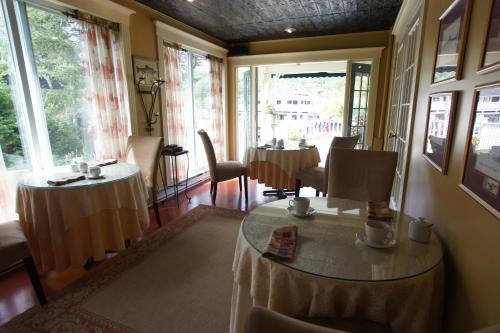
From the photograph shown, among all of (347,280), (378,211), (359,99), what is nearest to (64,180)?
(347,280)

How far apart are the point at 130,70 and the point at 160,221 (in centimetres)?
180

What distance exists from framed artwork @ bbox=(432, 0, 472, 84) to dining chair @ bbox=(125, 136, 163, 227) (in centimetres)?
234

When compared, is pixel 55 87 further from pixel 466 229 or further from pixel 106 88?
pixel 466 229

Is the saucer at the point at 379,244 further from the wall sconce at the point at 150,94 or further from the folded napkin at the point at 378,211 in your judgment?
the wall sconce at the point at 150,94

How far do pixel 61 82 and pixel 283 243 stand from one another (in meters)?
2.70

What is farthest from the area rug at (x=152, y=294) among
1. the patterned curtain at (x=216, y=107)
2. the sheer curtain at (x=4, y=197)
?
the patterned curtain at (x=216, y=107)

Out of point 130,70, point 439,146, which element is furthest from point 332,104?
point 439,146

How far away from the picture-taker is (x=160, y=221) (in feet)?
9.51

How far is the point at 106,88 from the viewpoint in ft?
9.25

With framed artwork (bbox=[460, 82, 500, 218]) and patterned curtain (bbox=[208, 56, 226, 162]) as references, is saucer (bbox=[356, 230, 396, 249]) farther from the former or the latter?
patterned curtain (bbox=[208, 56, 226, 162])

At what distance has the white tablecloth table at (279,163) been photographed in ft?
11.0

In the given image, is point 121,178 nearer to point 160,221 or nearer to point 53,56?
point 160,221

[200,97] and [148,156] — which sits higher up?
[200,97]

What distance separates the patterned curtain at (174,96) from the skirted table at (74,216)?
5.94ft
